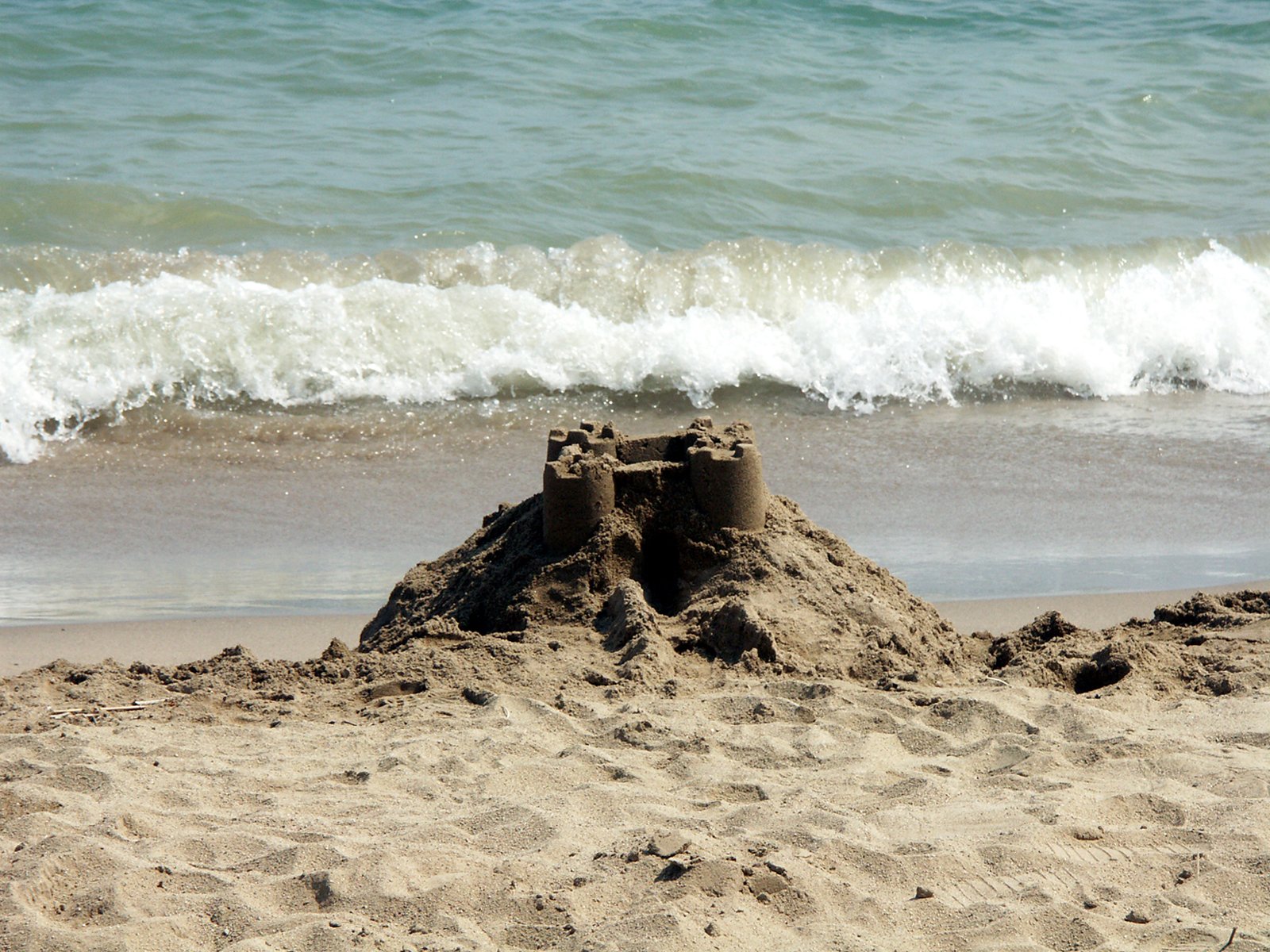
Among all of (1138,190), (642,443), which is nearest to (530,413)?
(642,443)

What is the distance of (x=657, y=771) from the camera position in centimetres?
310

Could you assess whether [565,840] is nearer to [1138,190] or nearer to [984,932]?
[984,932]

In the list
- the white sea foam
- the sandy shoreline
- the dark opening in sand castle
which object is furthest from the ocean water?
the dark opening in sand castle

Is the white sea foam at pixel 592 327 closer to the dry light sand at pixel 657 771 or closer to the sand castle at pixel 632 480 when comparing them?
the dry light sand at pixel 657 771

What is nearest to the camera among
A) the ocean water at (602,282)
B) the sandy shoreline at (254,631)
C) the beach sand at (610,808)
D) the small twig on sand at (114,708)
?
the beach sand at (610,808)

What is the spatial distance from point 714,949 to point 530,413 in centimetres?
567

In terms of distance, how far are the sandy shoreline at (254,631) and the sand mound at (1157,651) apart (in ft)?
1.37

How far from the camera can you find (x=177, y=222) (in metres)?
9.72

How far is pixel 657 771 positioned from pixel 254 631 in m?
2.09

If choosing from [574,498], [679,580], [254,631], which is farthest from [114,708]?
[679,580]

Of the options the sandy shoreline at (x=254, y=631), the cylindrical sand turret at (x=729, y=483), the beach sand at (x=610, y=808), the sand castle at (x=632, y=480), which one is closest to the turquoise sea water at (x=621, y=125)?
the sandy shoreline at (x=254, y=631)

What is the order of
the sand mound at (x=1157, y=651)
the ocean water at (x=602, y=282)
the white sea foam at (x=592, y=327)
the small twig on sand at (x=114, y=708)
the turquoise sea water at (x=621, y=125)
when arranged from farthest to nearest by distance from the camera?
the turquoise sea water at (x=621, y=125) < the white sea foam at (x=592, y=327) < the ocean water at (x=602, y=282) < the sand mound at (x=1157, y=651) < the small twig on sand at (x=114, y=708)

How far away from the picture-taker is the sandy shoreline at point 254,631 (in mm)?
4414

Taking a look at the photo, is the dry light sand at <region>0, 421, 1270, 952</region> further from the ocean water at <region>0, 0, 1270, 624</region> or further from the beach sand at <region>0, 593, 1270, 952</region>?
the ocean water at <region>0, 0, 1270, 624</region>
